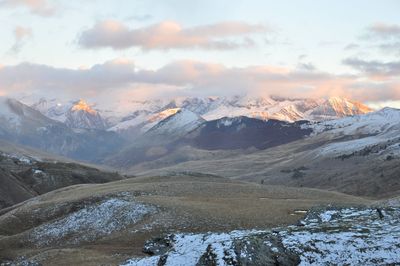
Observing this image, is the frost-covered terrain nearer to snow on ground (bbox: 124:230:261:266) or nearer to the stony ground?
snow on ground (bbox: 124:230:261:266)

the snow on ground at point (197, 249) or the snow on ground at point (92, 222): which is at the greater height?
the snow on ground at point (197, 249)

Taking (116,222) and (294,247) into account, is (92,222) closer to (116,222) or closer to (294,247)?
(116,222)

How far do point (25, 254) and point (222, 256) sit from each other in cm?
2469

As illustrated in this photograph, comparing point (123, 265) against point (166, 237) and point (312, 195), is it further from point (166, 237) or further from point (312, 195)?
point (312, 195)

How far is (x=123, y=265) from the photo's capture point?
38.5 meters

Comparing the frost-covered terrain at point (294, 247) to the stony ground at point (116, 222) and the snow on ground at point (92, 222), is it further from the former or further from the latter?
the snow on ground at point (92, 222)

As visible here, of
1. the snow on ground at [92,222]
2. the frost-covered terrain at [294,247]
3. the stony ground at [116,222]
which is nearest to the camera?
the frost-covered terrain at [294,247]

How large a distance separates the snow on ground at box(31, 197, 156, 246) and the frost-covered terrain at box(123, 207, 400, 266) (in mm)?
21817

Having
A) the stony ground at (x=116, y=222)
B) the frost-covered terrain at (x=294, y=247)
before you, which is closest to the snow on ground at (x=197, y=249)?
the frost-covered terrain at (x=294, y=247)

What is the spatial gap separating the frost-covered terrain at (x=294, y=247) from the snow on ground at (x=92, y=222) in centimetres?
2182

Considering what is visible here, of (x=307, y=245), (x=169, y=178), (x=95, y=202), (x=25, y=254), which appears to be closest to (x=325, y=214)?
(x=307, y=245)

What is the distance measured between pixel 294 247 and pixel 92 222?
3385 cm

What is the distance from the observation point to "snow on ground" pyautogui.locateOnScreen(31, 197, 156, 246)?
195ft

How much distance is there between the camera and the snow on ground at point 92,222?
195 feet
